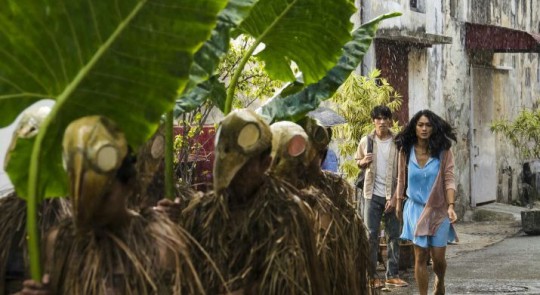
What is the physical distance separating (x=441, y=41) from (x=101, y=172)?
53.2 ft

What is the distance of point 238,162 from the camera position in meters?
4.68

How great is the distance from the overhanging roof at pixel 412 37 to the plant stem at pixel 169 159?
12.4m

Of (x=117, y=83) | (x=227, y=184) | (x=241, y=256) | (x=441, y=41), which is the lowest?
(x=241, y=256)

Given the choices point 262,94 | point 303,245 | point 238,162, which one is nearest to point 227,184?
point 238,162

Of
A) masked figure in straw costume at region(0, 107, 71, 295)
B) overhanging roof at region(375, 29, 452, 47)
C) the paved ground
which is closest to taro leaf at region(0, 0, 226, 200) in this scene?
masked figure in straw costume at region(0, 107, 71, 295)

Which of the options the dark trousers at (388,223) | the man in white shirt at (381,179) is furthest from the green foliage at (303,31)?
the dark trousers at (388,223)

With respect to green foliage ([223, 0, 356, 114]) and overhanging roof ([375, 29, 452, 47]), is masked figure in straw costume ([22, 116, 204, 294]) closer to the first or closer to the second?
green foliage ([223, 0, 356, 114])

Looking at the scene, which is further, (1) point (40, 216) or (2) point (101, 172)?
(1) point (40, 216)

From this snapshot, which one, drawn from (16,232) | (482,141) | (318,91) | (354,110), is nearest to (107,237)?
(16,232)

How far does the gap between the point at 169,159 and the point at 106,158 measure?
5.20ft

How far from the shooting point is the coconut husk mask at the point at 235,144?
4684 mm

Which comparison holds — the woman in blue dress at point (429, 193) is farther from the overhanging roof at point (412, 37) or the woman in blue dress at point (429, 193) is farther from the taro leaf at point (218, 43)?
the overhanging roof at point (412, 37)

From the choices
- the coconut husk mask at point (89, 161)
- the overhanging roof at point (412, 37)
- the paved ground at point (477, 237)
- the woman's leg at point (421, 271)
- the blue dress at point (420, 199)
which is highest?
the overhanging roof at point (412, 37)

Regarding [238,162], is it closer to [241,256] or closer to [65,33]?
[241,256]
